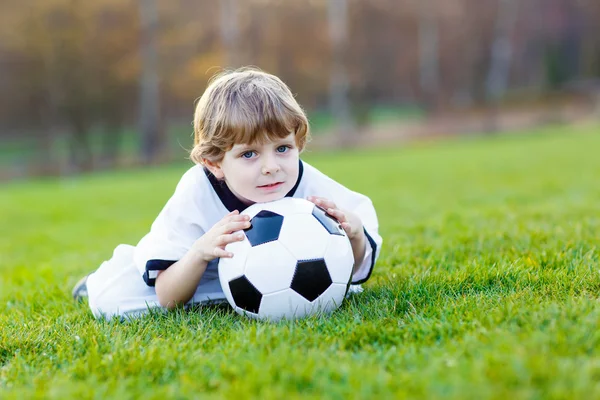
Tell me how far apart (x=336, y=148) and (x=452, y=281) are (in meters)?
22.5

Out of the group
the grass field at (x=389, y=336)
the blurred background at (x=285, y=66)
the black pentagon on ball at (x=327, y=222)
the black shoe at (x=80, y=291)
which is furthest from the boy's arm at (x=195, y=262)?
the blurred background at (x=285, y=66)

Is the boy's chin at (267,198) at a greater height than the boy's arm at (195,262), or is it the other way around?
the boy's chin at (267,198)

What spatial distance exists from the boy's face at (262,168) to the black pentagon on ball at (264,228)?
15cm

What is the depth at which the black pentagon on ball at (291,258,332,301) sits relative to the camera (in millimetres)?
2588

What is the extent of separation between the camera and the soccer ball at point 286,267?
8.48ft

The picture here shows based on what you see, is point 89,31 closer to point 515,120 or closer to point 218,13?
point 218,13

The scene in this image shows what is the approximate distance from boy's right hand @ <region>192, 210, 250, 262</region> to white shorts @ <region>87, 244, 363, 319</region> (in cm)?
37

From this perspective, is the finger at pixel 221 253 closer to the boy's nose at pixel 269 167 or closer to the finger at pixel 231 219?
the finger at pixel 231 219

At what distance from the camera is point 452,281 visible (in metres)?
2.87

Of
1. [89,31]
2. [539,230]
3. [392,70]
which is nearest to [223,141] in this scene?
[539,230]

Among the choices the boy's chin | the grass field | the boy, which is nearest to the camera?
the grass field

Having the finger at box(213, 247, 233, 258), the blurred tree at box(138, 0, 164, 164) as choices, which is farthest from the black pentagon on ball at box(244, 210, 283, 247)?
the blurred tree at box(138, 0, 164, 164)

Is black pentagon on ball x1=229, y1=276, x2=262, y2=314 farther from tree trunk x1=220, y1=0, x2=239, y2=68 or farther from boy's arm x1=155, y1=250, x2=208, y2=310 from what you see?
tree trunk x1=220, y1=0, x2=239, y2=68

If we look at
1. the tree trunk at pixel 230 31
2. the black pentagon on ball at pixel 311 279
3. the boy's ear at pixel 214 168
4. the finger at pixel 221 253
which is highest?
the tree trunk at pixel 230 31
